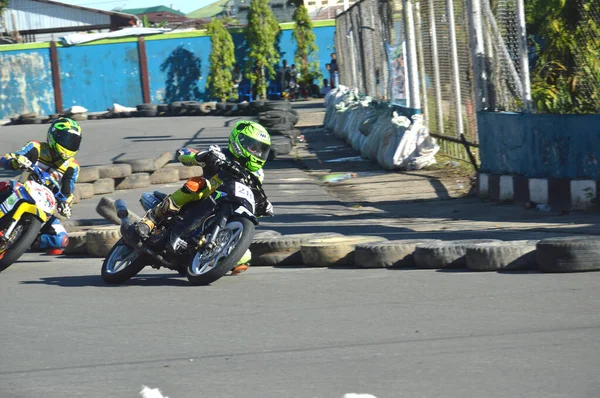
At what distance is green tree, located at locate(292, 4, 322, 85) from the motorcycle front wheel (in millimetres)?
37023

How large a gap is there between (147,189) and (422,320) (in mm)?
10019

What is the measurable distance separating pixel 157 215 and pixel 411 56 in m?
10.2

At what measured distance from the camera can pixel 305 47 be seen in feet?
145

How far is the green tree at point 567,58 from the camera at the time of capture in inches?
413

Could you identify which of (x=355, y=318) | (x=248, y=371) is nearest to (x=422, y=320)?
(x=355, y=318)

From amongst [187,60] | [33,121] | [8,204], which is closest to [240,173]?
[8,204]

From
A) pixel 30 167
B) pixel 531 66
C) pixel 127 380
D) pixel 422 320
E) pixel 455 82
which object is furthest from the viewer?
pixel 455 82

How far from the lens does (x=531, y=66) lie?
→ 12727 mm

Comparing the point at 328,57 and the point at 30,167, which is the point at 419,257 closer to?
the point at 30,167

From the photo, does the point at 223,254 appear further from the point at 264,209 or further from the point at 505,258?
the point at 505,258

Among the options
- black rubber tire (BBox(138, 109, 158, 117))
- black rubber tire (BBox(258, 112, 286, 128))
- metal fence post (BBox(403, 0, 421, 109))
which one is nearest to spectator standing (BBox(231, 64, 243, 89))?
black rubber tire (BBox(138, 109, 158, 117))

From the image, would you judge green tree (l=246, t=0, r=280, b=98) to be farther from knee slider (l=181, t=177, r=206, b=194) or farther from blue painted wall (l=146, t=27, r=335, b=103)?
knee slider (l=181, t=177, r=206, b=194)

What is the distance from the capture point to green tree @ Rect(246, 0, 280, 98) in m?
43.2

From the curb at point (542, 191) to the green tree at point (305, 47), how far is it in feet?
108
